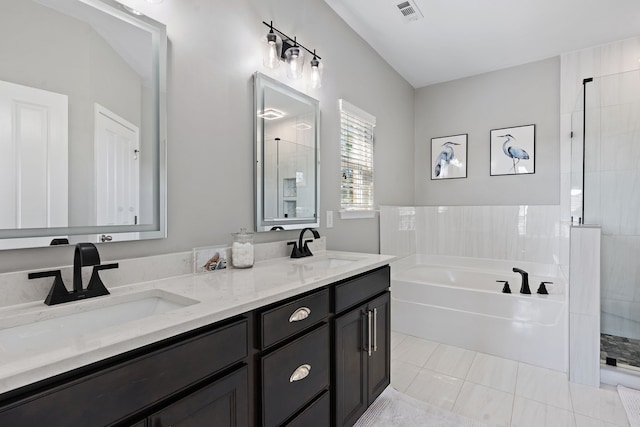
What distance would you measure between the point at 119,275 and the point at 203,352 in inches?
21.6

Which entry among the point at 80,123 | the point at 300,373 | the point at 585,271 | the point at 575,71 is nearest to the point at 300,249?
the point at 300,373

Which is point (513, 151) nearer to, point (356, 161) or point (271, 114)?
point (356, 161)

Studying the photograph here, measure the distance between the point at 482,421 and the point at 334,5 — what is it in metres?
2.92

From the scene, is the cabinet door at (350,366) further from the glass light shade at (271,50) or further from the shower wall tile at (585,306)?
the shower wall tile at (585,306)

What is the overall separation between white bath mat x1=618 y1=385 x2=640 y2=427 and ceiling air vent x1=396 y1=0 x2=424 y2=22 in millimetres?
2961

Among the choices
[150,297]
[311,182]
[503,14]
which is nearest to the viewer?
[150,297]

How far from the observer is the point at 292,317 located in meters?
1.16

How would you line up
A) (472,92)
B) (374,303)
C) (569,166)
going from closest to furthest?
(374,303) → (569,166) → (472,92)

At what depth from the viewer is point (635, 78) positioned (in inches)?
95.0

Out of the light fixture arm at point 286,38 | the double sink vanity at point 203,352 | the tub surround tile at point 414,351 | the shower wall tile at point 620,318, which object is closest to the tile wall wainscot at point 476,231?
the shower wall tile at point 620,318

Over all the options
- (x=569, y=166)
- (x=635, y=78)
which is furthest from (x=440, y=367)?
(x=635, y=78)

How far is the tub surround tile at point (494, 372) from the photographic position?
2107 millimetres

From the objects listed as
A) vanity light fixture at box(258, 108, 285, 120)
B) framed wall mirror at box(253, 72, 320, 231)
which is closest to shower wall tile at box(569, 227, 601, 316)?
framed wall mirror at box(253, 72, 320, 231)

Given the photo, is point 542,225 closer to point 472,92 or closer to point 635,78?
point 635,78
